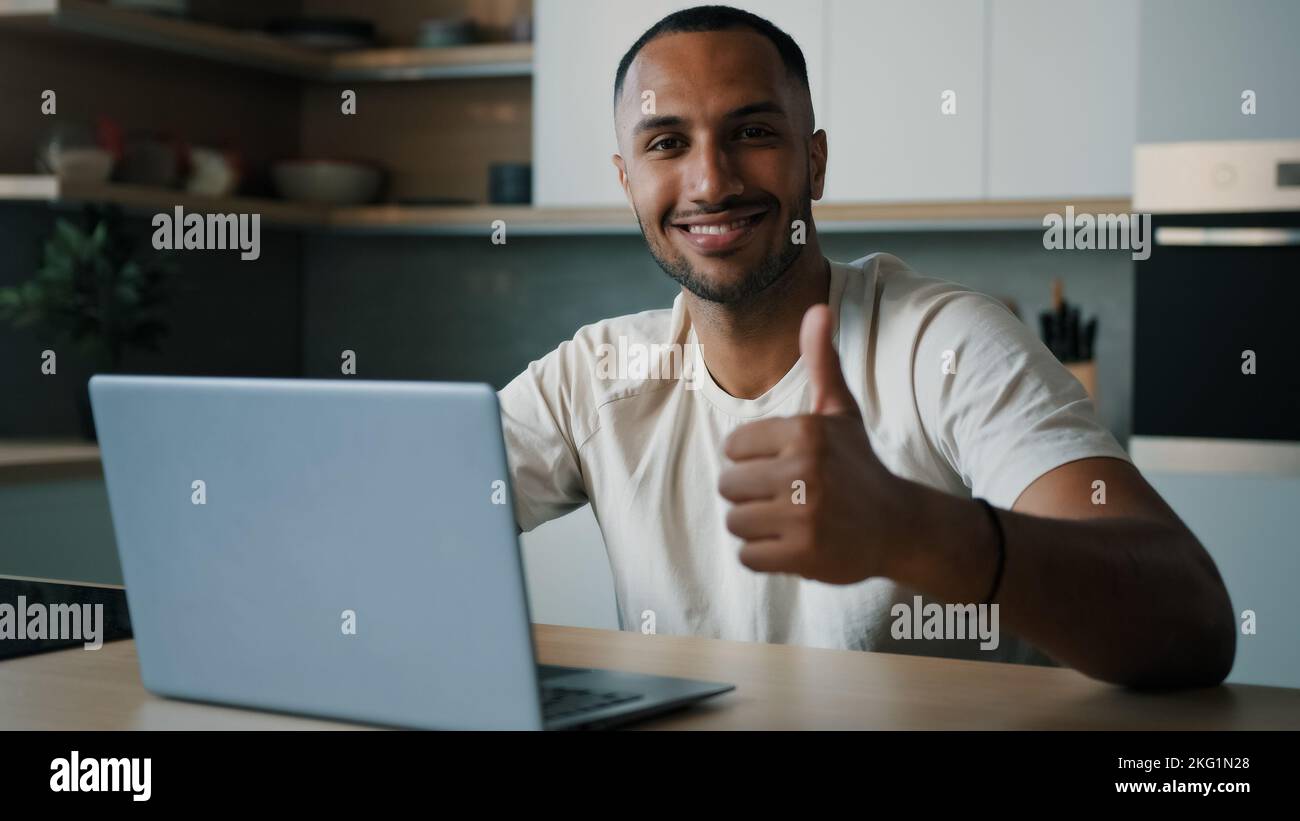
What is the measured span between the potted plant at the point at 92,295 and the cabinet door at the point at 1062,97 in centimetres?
176

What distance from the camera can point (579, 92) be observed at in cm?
329

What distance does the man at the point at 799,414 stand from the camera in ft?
3.08

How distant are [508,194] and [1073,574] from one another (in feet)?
8.65

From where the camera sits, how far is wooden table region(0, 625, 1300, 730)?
2.93 feet

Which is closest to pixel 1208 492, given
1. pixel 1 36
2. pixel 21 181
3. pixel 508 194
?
pixel 508 194

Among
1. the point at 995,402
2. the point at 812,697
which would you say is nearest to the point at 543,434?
the point at 995,402

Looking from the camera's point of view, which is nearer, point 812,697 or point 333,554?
point 333,554

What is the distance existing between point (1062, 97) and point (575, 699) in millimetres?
2302

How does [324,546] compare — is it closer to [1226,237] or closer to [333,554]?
[333,554]

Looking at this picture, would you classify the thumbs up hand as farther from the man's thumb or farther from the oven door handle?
the oven door handle

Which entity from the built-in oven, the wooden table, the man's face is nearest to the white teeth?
the man's face

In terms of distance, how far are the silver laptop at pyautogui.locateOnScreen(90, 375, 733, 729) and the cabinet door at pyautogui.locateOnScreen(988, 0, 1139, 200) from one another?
7.21ft

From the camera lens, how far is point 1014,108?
2.92 metres

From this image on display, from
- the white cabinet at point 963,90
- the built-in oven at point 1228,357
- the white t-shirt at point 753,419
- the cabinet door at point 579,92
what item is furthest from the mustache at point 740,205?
the cabinet door at point 579,92
